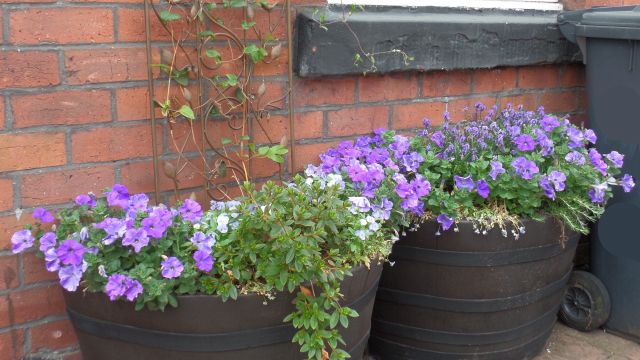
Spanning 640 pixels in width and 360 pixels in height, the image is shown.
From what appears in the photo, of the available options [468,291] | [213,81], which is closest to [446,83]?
[468,291]

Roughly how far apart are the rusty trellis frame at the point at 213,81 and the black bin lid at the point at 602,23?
1.29 metres

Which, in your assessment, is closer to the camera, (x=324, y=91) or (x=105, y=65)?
(x=105, y=65)

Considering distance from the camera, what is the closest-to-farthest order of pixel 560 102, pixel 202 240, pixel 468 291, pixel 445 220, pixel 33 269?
pixel 202 240 < pixel 33 269 < pixel 445 220 < pixel 468 291 < pixel 560 102

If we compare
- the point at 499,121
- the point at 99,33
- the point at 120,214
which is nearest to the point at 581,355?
the point at 499,121

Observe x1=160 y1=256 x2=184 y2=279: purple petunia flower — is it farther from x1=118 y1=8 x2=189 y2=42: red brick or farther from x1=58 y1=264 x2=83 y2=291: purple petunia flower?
x1=118 y1=8 x2=189 y2=42: red brick

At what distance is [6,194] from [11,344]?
423 mm

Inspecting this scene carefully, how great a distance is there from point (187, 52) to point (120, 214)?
579 mm

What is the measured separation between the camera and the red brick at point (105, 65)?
2.06m

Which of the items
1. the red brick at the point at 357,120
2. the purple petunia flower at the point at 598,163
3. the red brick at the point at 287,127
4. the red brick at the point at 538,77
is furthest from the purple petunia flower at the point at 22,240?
the red brick at the point at 538,77

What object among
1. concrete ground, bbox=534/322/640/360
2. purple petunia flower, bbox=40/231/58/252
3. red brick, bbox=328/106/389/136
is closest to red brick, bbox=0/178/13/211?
purple petunia flower, bbox=40/231/58/252

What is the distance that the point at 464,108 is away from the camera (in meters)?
3.01

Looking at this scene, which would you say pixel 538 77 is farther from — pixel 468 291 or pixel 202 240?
pixel 202 240

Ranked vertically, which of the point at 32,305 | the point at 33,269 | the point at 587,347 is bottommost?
the point at 587,347

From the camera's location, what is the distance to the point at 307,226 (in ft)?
6.18
